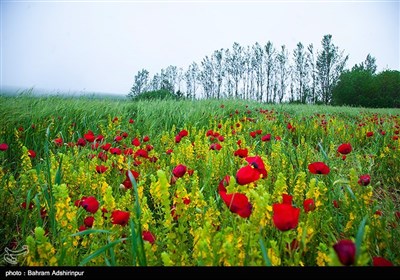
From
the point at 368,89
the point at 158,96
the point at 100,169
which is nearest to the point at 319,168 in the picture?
the point at 100,169

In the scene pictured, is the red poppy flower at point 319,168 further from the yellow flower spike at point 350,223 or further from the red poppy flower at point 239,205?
the red poppy flower at point 239,205

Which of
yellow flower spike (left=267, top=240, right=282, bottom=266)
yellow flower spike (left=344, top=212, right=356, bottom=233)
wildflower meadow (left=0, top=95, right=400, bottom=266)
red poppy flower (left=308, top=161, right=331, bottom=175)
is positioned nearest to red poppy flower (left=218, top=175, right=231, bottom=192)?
wildflower meadow (left=0, top=95, right=400, bottom=266)

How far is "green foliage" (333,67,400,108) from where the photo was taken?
37031mm

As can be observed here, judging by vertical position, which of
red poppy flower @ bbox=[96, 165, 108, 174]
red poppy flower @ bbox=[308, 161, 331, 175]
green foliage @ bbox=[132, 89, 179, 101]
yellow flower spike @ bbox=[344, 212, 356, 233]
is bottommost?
yellow flower spike @ bbox=[344, 212, 356, 233]

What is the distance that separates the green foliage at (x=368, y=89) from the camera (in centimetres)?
3703

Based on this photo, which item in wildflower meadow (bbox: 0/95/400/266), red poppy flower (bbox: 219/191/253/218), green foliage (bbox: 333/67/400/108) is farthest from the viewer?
green foliage (bbox: 333/67/400/108)

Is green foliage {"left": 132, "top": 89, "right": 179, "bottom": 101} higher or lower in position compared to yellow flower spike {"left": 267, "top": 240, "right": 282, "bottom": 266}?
higher

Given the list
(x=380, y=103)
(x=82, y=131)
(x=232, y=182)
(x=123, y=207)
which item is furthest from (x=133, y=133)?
(x=380, y=103)

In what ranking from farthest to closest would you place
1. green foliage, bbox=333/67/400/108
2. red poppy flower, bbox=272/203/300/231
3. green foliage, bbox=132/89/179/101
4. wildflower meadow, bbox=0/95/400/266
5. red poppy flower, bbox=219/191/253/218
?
green foliage, bbox=333/67/400/108, green foliage, bbox=132/89/179/101, wildflower meadow, bbox=0/95/400/266, red poppy flower, bbox=219/191/253/218, red poppy flower, bbox=272/203/300/231

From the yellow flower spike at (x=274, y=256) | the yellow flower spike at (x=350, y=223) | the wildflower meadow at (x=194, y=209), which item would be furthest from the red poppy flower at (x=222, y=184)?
the yellow flower spike at (x=350, y=223)

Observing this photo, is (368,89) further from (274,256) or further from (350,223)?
(274,256)

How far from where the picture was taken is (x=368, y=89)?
39.2 meters

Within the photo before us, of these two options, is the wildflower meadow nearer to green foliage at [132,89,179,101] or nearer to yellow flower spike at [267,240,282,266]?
yellow flower spike at [267,240,282,266]
